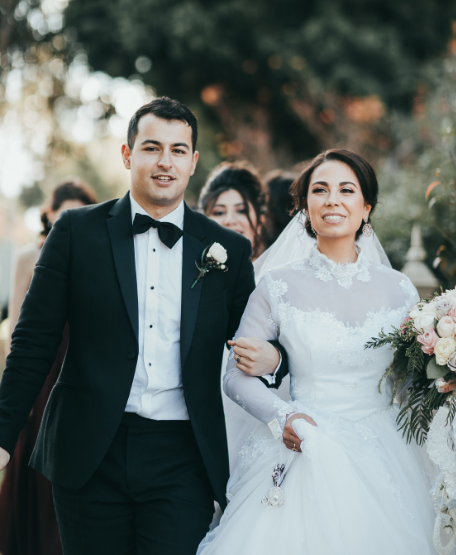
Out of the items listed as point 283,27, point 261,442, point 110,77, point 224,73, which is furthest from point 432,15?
point 261,442

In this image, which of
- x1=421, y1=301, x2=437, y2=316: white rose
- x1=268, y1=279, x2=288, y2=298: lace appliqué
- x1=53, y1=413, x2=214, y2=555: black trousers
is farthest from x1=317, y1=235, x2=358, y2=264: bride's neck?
x1=53, y1=413, x2=214, y2=555: black trousers

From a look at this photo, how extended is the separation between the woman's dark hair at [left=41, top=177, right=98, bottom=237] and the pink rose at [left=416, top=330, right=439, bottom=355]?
3.14 metres

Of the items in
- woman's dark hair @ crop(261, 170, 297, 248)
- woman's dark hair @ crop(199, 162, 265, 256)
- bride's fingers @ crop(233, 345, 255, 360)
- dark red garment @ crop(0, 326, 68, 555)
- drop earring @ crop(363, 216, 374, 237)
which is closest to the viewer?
bride's fingers @ crop(233, 345, 255, 360)

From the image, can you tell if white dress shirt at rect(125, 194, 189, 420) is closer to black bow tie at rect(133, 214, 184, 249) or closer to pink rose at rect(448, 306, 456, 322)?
black bow tie at rect(133, 214, 184, 249)

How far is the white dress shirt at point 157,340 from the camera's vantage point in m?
2.67

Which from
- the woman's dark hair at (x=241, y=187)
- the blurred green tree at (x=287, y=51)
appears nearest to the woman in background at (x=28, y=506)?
the woman's dark hair at (x=241, y=187)

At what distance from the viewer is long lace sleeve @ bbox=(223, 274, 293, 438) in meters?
2.75

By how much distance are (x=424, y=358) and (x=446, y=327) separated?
176 millimetres

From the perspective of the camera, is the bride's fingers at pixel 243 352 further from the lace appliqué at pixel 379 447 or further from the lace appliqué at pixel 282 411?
the lace appliqué at pixel 379 447

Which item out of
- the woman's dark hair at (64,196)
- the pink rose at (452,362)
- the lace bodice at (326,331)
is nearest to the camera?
the pink rose at (452,362)

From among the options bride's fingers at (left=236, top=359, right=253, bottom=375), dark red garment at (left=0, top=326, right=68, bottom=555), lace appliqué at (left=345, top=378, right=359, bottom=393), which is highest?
bride's fingers at (left=236, top=359, right=253, bottom=375)

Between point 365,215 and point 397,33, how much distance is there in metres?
12.6

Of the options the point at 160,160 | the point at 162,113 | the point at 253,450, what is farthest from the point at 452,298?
the point at 162,113

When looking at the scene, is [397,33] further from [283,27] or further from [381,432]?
[381,432]
